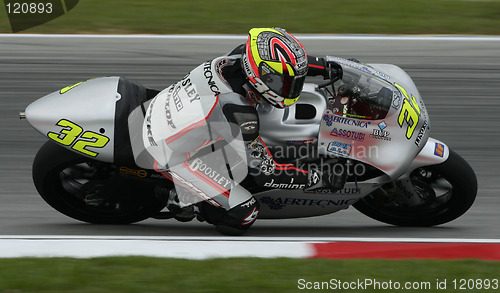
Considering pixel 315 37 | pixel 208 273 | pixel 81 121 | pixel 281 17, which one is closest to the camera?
pixel 208 273

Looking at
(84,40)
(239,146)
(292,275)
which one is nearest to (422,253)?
(292,275)

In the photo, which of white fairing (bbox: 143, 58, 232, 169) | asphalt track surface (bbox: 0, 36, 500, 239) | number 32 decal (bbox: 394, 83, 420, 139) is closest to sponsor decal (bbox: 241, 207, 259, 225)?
asphalt track surface (bbox: 0, 36, 500, 239)

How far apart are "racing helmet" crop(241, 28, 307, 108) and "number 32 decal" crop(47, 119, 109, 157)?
1.06 meters

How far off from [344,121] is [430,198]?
3.02ft

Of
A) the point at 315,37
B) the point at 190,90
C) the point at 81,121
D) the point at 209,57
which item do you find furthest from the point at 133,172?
the point at 315,37

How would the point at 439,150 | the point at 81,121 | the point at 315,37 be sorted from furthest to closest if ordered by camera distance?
the point at 315,37
the point at 439,150
the point at 81,121

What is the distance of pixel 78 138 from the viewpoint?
5.12 m

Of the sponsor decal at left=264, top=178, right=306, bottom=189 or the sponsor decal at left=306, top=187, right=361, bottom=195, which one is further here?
the sponsor decal at left=306, top=187, right=361, bottom=195

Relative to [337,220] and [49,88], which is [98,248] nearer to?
[337,220]

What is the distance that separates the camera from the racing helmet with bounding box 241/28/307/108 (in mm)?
4746

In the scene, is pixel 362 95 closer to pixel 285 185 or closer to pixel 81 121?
pixel 285 185

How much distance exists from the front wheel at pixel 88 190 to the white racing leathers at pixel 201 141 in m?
0.35

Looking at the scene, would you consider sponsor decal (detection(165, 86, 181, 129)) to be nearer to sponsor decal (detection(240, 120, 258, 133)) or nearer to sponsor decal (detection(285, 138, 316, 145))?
sponsor decal (detection(240, 120, 258, 133))

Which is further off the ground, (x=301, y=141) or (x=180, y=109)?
(x=180, y=109)
